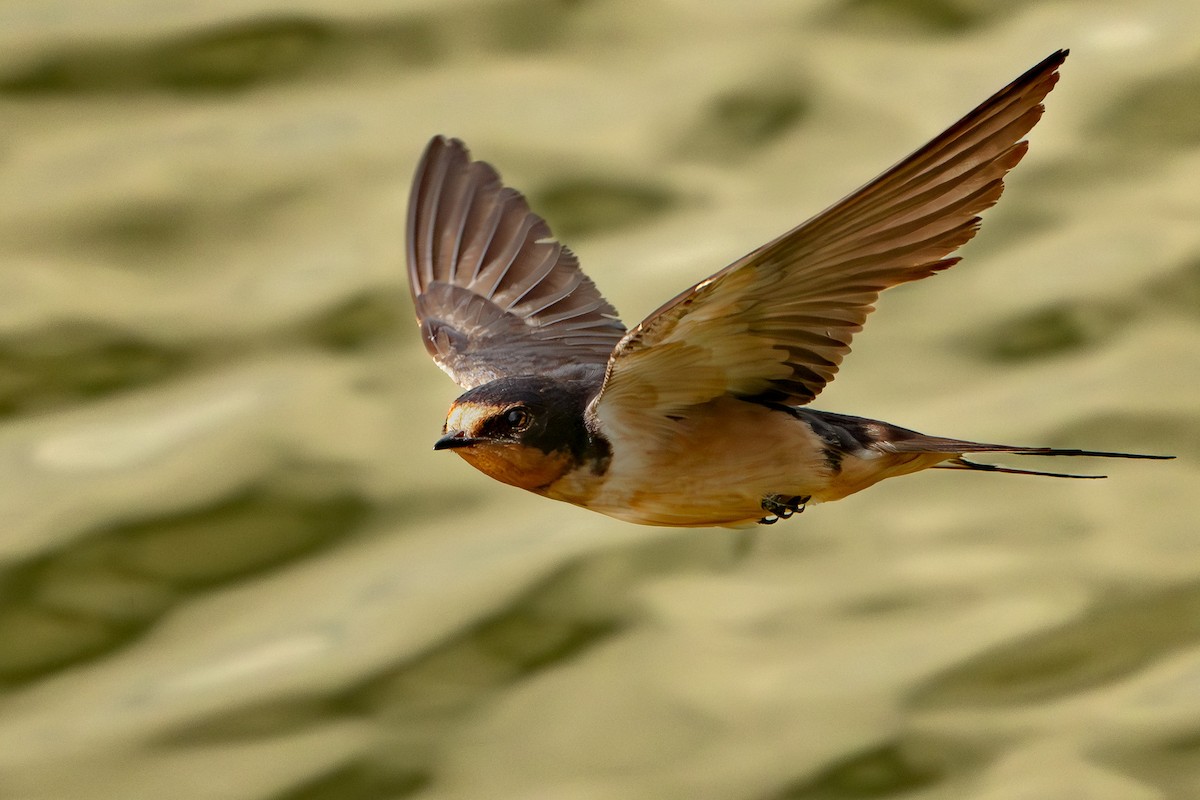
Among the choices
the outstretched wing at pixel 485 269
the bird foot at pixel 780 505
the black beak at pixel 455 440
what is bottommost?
the bird foot at pixel 780 505

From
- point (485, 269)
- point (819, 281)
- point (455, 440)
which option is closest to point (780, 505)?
point (819, 281)

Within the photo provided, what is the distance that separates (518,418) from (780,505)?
456 mm

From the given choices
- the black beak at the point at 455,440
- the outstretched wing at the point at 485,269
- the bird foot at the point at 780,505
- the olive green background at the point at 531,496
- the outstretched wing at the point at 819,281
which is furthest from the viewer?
the olive green background at the point at 531,496

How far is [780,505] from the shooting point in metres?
2.99

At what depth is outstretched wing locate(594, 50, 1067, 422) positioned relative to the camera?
236cm

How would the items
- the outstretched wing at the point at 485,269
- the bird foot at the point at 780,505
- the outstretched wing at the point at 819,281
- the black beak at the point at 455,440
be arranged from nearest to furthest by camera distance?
the outstretched wing at the point at 819,281 < the black beak at the point at 455,440 < the bird foot at the point at 780,505 < the outstretched wing at the point at 485,269

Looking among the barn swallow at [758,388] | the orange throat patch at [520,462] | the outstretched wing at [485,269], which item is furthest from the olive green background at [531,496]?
the orange throat patch at [520,462]

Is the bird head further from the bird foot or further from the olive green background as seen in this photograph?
the olive green background

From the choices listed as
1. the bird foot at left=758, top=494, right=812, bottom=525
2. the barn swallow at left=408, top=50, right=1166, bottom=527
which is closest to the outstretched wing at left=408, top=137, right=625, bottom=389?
the barn swallow at left=408, top=50, right=1166, bottom=527

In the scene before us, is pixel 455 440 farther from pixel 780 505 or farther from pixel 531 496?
pixel 531 496

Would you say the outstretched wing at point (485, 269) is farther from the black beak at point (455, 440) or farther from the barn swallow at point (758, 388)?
the black beak at point (455, 440)

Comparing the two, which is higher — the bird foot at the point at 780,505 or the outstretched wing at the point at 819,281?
the outstretched wing at the point at 819,281

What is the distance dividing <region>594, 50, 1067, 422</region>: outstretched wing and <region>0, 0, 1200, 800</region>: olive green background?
76.1 inches

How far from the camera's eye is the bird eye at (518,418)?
9.45 ft
